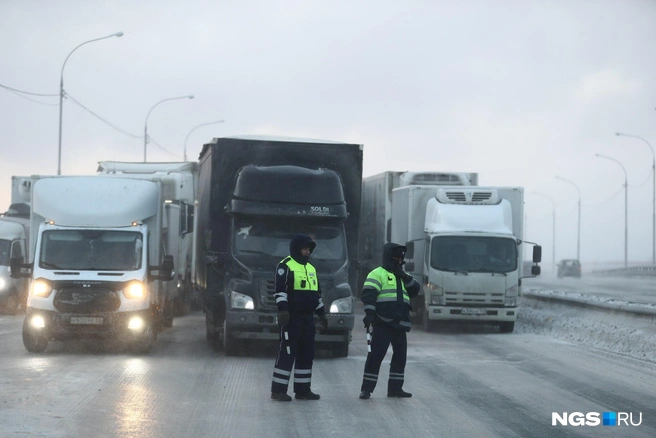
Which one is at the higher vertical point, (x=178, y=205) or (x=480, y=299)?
(x=178, y=205)

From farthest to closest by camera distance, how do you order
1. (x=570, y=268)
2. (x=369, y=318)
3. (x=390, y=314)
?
(x=570, y=268) < (x=390, y=314) < (x=369, y=318)

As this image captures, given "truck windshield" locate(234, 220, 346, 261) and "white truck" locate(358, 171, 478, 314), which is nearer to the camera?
"truck windshield" locate(234, 220, 346, 261)

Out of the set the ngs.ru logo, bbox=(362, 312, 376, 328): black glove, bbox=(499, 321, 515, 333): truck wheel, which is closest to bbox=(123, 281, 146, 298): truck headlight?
bbox=(362, 312, 376, 328): black glove

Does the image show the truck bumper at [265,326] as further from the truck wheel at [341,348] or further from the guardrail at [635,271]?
the guardrail at [635,271]

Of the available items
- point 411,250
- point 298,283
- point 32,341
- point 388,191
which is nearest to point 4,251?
point 388,191

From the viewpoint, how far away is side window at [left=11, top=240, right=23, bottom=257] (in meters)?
28.7

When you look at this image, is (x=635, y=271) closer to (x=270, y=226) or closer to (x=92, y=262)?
(x=270, y=226)

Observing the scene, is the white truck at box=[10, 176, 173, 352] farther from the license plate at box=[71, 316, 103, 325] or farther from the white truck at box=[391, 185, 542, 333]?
the white truck at box=[391, 185, 542, 333]

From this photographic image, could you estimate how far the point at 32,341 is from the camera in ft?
54.1

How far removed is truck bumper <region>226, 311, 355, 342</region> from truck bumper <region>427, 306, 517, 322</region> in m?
6.59

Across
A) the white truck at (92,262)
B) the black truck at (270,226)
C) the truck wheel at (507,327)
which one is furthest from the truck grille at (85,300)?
the truck wheel at (507,327)

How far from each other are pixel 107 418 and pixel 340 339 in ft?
22.7

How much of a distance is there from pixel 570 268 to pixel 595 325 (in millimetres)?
64822

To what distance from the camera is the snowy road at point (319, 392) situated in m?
9.73
